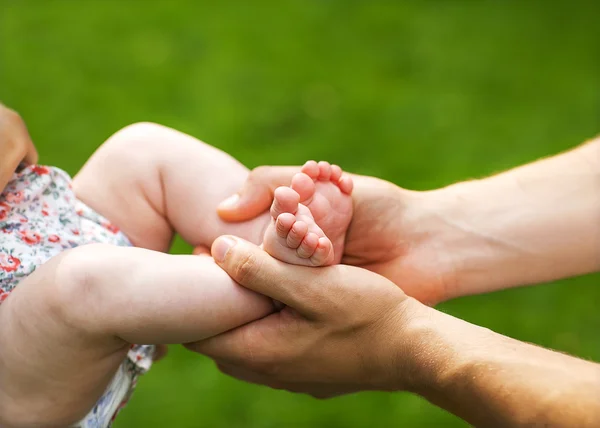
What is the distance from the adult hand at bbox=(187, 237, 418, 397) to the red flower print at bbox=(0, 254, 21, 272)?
35cm

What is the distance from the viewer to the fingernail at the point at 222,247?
1.34 metres

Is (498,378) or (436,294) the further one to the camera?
(436,294)

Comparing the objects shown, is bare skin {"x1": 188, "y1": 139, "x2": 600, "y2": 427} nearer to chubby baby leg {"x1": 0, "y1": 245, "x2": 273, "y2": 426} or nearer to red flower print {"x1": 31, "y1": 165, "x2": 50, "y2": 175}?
chubby baby leg {"x1": 0, "y1": 245, "x2": 273, "y2": 426}

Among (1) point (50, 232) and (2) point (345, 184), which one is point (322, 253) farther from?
(1) point (50, 232)

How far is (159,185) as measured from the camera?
1539 millimetres

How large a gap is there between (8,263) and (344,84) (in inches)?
82.9

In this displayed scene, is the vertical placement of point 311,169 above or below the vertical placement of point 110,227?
above

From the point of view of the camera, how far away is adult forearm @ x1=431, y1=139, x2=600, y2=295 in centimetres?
163

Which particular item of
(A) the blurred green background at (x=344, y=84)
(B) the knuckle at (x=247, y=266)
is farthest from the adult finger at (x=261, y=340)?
(A) the blurred green background at (x=344, y=84)

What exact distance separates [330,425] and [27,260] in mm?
1133

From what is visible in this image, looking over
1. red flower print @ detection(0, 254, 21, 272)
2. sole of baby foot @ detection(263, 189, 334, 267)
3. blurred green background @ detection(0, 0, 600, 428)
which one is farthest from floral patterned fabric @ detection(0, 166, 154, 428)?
blurred green background @ detection(0, 0, 600, 428)

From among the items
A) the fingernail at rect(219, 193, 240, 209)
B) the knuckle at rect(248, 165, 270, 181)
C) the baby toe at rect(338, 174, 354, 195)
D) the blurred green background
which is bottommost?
the blurred green background

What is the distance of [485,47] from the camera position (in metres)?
3.46

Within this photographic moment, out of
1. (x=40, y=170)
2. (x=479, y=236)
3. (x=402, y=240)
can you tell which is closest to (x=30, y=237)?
(x=40, y=170)
